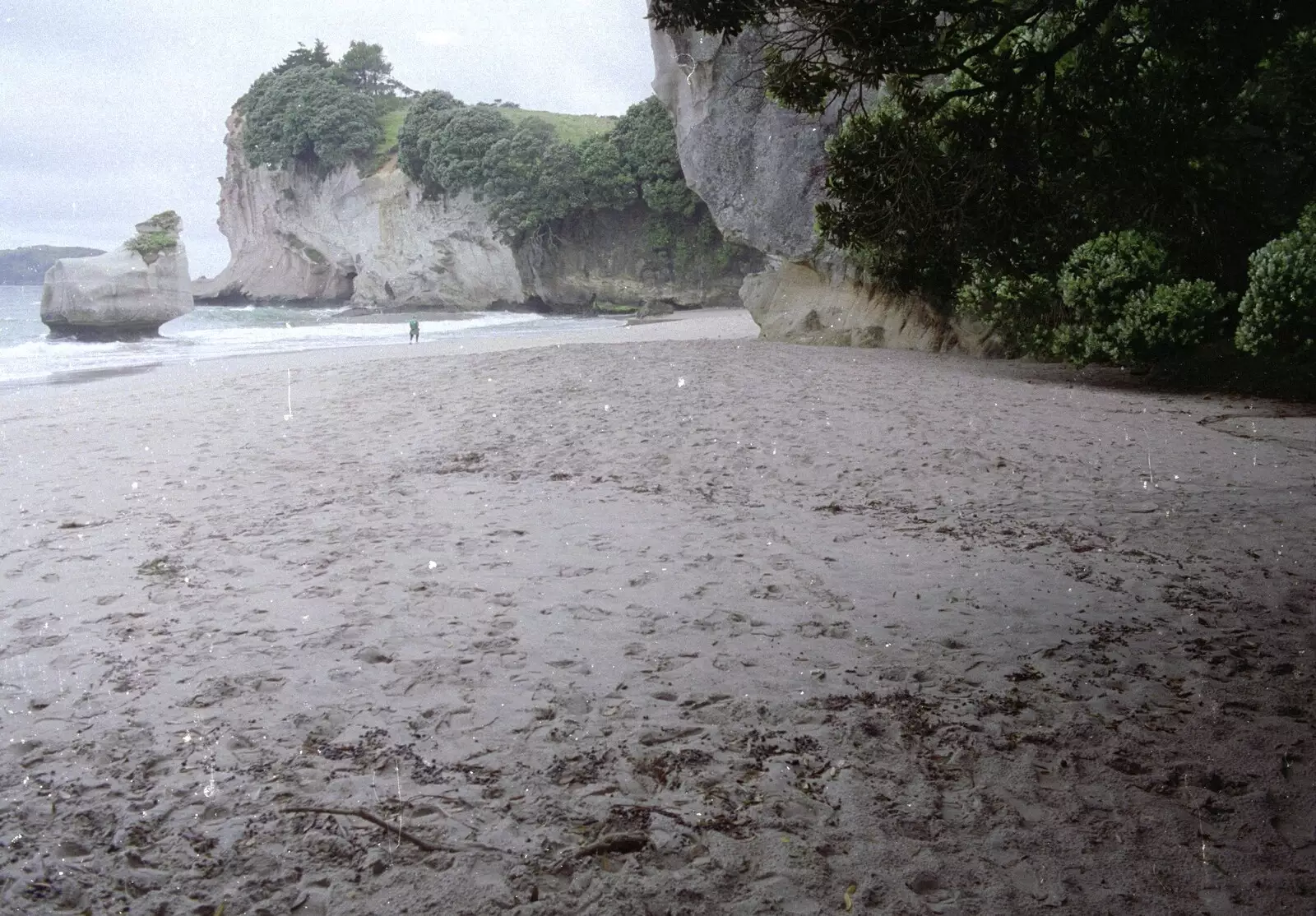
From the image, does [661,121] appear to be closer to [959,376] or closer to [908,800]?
[959,376]

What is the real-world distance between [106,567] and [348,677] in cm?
264

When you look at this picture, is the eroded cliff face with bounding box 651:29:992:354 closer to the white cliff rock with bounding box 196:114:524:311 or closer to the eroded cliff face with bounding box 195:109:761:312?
the eroded cliff face with bounding box 195:109:761:312

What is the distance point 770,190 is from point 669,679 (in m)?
18.7

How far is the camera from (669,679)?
Answer: 4.33m

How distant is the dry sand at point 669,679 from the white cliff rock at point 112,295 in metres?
25.9

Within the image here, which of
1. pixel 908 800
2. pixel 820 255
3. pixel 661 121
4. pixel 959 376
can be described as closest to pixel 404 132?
pixel 661 121

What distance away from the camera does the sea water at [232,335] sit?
936 inches

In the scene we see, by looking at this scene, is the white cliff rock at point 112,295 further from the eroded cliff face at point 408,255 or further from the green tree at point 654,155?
the green tree at point 654,155

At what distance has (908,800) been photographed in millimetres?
3350

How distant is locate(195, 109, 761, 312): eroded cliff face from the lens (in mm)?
46719

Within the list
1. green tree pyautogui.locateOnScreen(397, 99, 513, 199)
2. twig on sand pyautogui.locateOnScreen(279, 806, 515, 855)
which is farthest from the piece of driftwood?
green tree pyautogui.locateOnScreen(397, 99, 513, 199)

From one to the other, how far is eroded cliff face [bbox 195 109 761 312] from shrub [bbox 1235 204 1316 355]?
34.9 metres

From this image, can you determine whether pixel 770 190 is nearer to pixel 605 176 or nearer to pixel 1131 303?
pixel 1131 303

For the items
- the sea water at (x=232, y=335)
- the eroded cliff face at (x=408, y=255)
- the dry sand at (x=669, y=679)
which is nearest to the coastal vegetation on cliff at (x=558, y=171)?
the eroded cliff face at (x=408, y=255)
